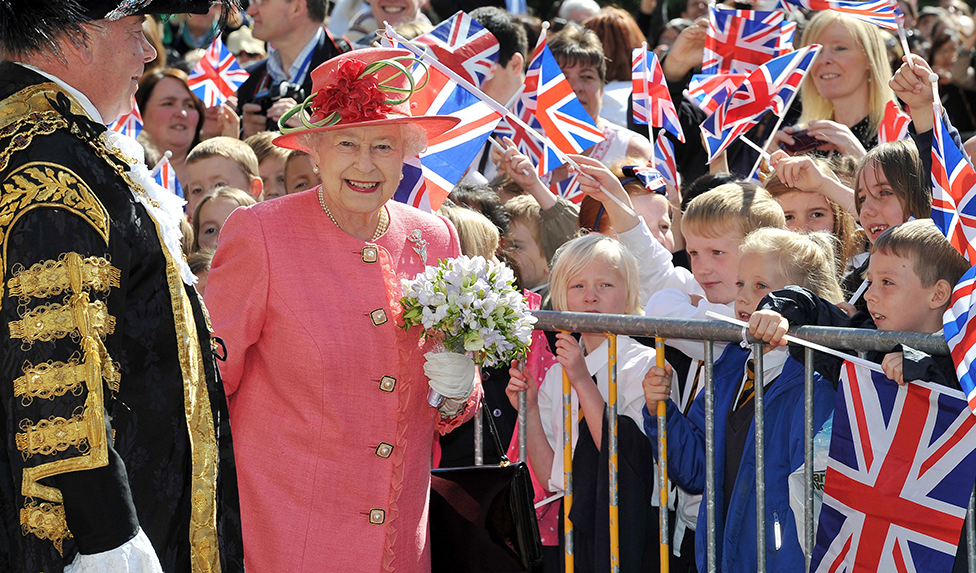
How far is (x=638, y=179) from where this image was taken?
5.25 meters

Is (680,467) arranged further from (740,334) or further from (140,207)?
(140,207)

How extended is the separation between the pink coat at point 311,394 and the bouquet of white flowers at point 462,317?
13 cm

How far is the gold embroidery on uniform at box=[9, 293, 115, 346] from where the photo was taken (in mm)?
2100

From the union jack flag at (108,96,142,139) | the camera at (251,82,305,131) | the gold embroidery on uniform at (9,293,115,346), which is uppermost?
the camera at (251,82,305,131)

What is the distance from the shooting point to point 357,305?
132 inches

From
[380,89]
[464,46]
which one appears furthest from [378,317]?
[464,46]

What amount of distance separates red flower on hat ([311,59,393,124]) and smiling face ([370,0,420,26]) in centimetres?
474

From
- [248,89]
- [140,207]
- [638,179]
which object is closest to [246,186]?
[248,89]

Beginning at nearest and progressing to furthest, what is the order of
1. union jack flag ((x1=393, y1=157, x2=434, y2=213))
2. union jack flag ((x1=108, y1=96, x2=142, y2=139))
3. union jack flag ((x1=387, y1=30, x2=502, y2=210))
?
union jack flag ((x1=387, y1=30, x2=502, y2=210)) → union jack flag ((x1=393, y1=157, x2=434, y2=213)) → union jack flag ((x1=108, y1=96, x2=142, y2=139))

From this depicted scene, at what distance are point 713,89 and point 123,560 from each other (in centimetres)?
441

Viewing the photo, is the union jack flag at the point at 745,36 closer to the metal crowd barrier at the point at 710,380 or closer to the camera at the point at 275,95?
the camera at the point at 275,95

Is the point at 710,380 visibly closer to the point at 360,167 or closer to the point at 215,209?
the point at 360,167

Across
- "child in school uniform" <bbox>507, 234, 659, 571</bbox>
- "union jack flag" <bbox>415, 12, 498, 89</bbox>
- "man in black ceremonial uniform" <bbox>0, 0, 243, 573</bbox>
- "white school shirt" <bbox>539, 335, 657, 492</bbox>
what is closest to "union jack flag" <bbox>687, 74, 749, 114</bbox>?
"union jack flag" <bbox>415, 12, 498, 89</bbox>

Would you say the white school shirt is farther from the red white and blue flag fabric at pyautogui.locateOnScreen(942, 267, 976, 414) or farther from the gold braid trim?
the gold braid trim
